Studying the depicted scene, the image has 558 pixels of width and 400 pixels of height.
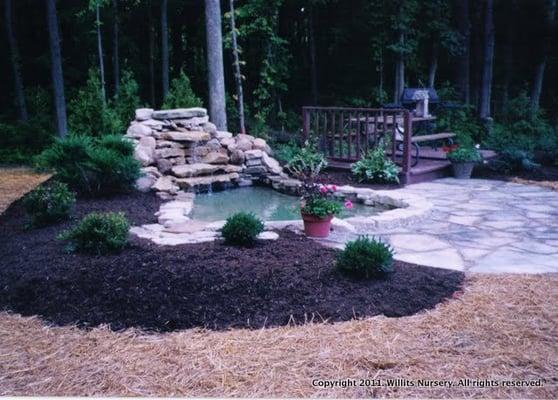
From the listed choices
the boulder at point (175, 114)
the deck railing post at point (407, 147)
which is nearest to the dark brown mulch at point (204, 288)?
the deck railing post at point (407, 147)

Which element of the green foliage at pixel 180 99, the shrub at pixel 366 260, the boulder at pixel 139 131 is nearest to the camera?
the shrub at pixel 366 260

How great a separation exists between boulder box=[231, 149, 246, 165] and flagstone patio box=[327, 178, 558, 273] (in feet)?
8.62

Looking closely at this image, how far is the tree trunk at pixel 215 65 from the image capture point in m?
9.98

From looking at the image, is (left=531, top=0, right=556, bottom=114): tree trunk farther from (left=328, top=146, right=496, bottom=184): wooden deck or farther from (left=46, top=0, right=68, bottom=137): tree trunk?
(left=46, top=0, right=68, bottom=137): tree trunk

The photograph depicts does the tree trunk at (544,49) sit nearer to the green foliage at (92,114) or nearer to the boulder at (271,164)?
the boulder at (271,164)

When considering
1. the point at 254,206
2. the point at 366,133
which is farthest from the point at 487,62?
the point at 254,206

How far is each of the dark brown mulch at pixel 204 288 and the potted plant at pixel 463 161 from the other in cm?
475

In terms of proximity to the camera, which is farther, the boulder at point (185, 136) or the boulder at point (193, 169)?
the boulder at point (185, 136)

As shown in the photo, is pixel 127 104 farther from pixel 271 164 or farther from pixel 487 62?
pixel 487 62

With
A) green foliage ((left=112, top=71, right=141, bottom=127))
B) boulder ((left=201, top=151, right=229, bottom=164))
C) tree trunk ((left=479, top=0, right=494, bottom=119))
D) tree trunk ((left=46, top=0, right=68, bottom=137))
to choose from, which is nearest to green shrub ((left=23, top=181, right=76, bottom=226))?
boulder ((left=201, top=151, right=229, bottom=164))

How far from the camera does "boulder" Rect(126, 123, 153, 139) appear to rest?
828 cm

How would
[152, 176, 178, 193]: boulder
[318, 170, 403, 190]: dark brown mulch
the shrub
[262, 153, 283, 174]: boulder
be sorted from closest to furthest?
1. the shrub
2. [152, 176, 178, 193]: boulder
3. [318, 170, 403, 190]: dark brown mulch
4. [262, 153, 283, 174]: boulder

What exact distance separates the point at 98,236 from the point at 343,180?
440 cm

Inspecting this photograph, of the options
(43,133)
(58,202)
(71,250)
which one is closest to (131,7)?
(43,133)
